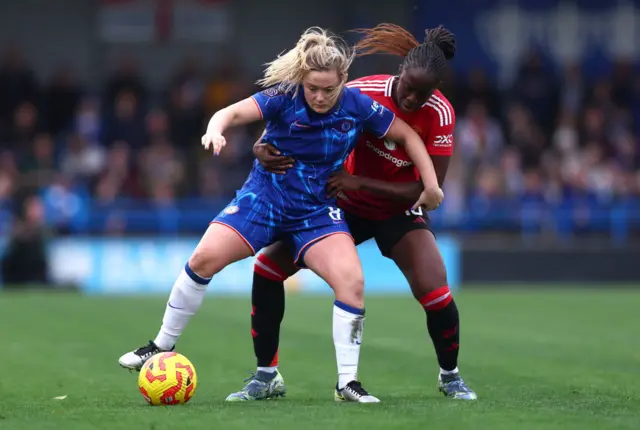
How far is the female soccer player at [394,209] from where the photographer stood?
687 centimetres

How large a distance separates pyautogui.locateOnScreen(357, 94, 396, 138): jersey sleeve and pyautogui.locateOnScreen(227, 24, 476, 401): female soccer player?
0.12 meters

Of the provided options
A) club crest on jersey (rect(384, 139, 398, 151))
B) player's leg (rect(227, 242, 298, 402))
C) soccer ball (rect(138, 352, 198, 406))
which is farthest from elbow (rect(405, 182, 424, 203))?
soccer ball (rect(138, 352, 198, 406))

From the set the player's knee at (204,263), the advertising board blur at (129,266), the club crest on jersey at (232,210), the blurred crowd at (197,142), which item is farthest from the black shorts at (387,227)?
the blurred crowd at (197,142)

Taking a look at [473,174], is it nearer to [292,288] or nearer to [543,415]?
[292,288]

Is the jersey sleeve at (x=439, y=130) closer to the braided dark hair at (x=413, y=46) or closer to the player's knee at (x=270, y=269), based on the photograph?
the braided dark hair at (x=413, y=46)

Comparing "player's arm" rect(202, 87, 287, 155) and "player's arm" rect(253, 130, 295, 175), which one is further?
"player's arm" rect(253, 130, 295, 175)

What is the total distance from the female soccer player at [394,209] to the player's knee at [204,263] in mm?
616

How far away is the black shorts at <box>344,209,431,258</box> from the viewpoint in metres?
7.06

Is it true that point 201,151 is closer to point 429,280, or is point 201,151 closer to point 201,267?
point 429,280

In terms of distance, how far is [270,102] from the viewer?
6.54 meters

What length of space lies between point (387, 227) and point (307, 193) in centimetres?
65

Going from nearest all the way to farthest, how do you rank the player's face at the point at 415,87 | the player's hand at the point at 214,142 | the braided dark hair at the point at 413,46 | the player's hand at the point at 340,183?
the player's hand at the point at 214,142
the player's face at the point at 415,87
the braided dark hair at the point at 413,46
the player's hand at the point at 340,183

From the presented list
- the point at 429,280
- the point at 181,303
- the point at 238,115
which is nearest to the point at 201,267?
the point at 181,303

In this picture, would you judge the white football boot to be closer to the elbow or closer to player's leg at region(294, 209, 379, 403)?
player's leg at region(294, 209, 379, 403)
